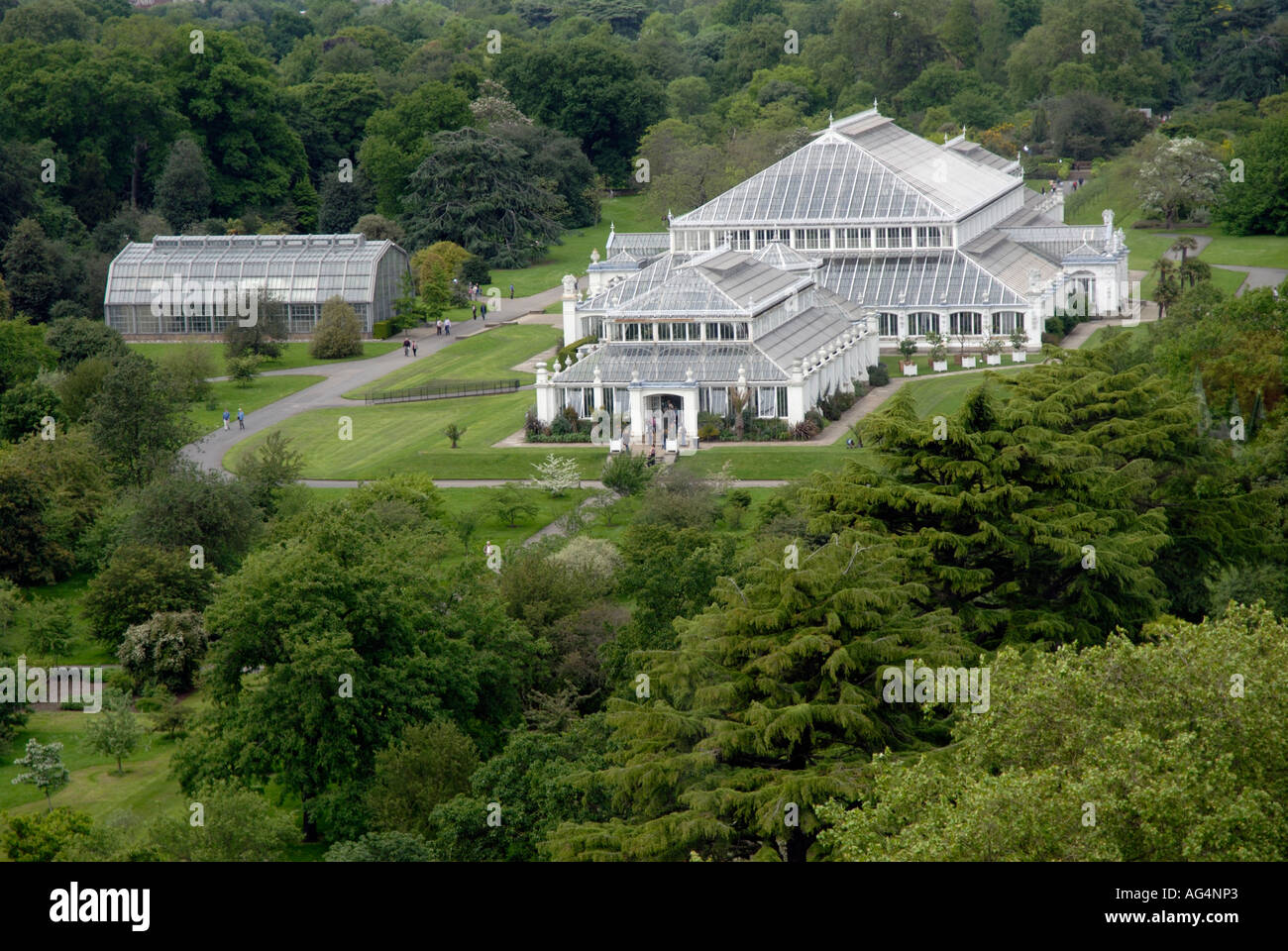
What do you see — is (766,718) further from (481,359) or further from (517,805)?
(481,359)

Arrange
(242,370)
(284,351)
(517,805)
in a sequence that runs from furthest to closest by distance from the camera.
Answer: (284,351) → (242,370) → (517,805)

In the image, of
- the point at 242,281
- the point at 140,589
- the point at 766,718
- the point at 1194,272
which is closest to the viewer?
the point at 766,718

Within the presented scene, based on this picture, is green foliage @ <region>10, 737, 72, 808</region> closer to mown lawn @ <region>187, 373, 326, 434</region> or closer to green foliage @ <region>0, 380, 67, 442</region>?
green foliage @ <region>0, 380, 67, 442</region>

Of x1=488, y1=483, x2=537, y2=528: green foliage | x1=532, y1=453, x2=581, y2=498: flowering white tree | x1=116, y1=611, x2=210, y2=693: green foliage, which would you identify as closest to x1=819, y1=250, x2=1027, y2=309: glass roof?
x1=532, y1=453, x2=581, y2=498: flowering white tree

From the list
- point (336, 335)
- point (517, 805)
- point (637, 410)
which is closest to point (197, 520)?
point (517, 805)

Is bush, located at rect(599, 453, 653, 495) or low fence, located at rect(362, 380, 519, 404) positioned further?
low fence, located at rect(362, 380, 519, 404)

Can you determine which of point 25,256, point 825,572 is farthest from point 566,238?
point 825,572
